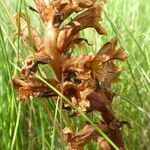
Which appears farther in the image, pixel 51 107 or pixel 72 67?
pixel 51 107

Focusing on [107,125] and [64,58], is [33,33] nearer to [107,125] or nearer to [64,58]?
[64,58]

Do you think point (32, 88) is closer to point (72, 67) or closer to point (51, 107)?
point (72, 67)

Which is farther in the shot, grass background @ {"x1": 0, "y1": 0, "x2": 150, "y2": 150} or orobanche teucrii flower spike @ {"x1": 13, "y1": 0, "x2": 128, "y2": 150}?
grass background @ {"x1": 0, "y1": 0, "x2": 150, "y2": 150}

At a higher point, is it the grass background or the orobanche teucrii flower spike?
the orobanche teucrii flower spike

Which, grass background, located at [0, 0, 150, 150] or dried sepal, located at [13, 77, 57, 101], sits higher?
dried sepal, located at [13, 77, 57, 101]

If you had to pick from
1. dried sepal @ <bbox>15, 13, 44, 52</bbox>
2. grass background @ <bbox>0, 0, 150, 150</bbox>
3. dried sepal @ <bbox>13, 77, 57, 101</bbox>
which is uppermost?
dried sepal @ <bbox>15, 13, 44, 52</bbox>

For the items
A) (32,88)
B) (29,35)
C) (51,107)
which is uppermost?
(29,35)

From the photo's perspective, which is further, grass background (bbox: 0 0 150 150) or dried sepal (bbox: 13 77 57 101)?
grass background (bbox: 0 0 150 150)

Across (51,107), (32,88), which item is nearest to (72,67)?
(32,88)

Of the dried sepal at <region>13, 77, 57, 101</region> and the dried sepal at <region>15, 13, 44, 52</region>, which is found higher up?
the dried sepal at <region>15, 13, 44, 52</region>
